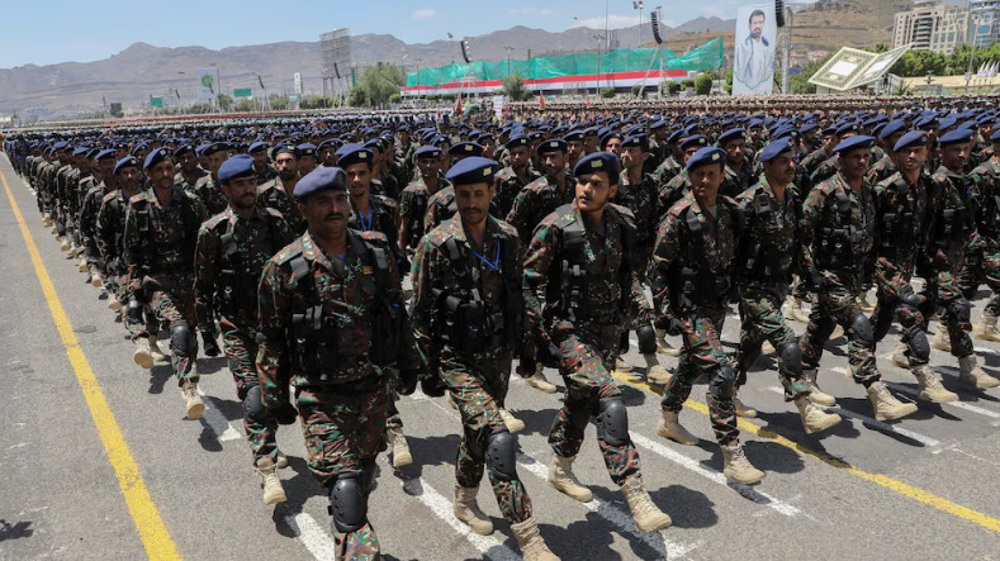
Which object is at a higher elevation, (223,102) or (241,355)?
(223,102)

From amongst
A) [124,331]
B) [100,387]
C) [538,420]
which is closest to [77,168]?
[124,331]

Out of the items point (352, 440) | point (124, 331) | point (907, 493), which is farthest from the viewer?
point (124, 331)

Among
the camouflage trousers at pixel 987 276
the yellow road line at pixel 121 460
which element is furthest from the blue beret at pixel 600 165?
the camouflage trousers at pixel 987 276

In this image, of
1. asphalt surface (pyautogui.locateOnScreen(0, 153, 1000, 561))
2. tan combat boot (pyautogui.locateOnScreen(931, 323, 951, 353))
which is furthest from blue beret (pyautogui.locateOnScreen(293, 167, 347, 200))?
tan combat boot (pyautogui.locateOnScreen(931, 323, 951, 353))

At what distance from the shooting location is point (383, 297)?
381 centimetres

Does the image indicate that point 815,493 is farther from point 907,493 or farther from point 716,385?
point 716,385

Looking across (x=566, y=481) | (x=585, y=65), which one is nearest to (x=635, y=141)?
(x=566, y=481)

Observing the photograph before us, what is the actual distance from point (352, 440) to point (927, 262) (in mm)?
5618

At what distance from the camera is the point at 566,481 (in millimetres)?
4855

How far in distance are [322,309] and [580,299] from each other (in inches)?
64.7

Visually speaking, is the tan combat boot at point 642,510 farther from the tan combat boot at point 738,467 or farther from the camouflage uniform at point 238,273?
the camouflage uniform at point 238,273

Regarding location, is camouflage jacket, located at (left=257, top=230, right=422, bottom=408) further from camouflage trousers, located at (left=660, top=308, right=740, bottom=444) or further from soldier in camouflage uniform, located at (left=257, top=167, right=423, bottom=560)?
camouflage trousers, located at (left=660, top=308, right=740, bottom=444)

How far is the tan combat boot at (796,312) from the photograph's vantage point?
9109 mm

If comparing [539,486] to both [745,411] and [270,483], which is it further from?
[745,411]
